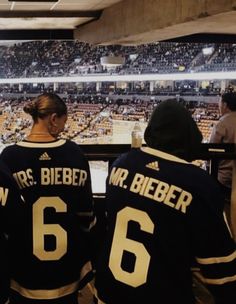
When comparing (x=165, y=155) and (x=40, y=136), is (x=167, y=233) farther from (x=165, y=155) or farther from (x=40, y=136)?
(x=40, y=136)

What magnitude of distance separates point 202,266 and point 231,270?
10 cm

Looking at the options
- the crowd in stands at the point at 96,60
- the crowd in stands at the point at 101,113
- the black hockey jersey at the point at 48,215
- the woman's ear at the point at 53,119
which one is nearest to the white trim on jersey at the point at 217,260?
the black hockey jersey at the point at 48,215

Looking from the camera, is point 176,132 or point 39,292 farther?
point 39,292

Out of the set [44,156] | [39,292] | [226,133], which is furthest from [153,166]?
[226,133]

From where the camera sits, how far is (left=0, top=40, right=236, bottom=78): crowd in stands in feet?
38.6

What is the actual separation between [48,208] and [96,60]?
33.9ft

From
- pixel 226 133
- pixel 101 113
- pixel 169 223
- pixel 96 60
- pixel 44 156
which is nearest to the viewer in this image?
pixel 169 223

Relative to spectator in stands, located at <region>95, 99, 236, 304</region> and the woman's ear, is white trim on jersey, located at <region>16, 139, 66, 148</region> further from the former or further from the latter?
spectator in stands, located at <region>95, 99, 236, 304</region>

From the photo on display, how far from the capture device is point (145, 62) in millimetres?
13203

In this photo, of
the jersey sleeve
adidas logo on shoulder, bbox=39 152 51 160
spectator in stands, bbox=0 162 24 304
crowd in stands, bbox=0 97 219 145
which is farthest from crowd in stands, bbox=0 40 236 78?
the jersey sleeve

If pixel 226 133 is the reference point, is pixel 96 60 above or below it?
above

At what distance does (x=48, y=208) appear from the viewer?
6.55 feet

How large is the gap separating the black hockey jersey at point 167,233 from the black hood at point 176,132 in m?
0.03

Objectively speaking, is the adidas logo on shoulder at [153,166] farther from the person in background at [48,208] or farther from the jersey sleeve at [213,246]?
the person in background at [48,208]
